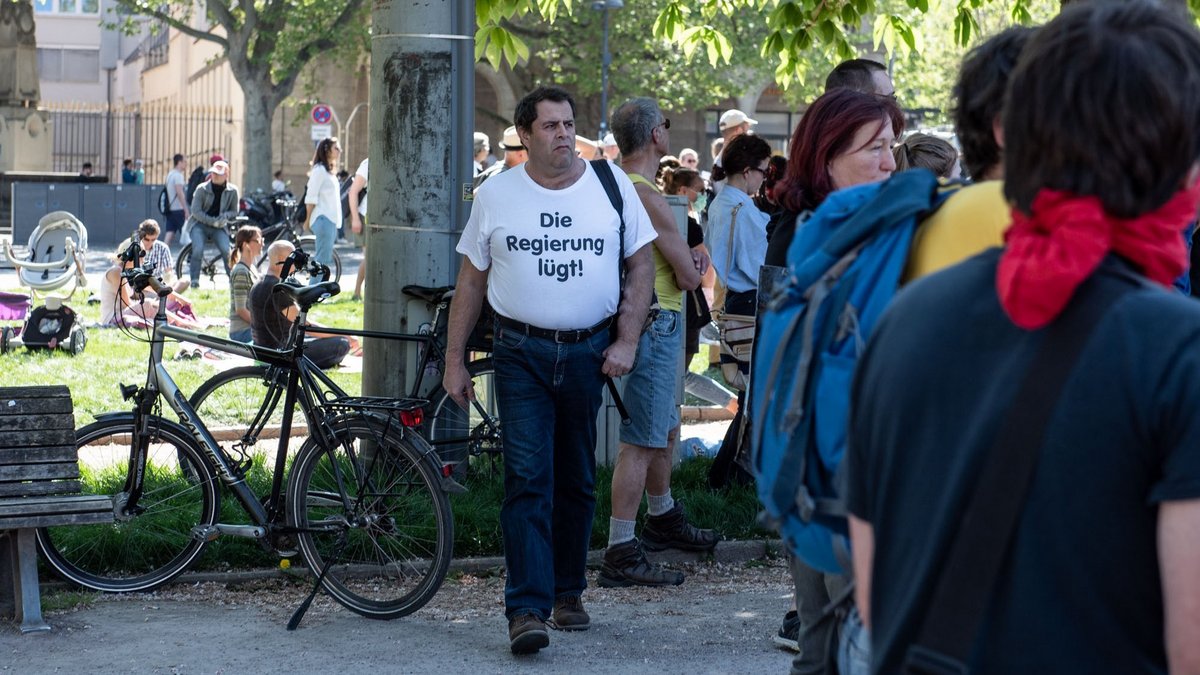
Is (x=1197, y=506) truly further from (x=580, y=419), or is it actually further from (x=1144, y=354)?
(x=580, y=419)

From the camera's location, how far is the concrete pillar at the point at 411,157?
719 centimetres

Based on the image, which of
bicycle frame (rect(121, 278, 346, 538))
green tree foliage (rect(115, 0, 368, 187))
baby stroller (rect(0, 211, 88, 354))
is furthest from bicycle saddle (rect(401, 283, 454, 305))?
green tree foliage (rect(115, 0, 368, 187))

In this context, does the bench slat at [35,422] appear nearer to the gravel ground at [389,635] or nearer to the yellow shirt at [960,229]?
the gravel ground at [389,635]

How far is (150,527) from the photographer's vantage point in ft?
20.8

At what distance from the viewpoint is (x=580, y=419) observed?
18.2ft

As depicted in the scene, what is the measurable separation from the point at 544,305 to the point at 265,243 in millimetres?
19751

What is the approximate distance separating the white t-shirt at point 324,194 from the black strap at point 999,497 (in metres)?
16.1

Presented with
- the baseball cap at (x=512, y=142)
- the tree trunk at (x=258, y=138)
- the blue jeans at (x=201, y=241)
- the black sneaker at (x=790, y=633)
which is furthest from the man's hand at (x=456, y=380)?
the tree trunk at (x=258, y=138)

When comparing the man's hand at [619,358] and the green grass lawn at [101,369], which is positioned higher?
the man's hand at [619,358]

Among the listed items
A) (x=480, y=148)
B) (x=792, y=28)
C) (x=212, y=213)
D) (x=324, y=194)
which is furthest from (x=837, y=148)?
(x=212, y=213)

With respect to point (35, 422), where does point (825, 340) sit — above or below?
above

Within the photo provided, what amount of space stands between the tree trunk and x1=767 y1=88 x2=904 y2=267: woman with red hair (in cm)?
3179

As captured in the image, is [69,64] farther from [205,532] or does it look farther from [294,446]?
[205,532]

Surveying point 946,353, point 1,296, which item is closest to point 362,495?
point 946,353
